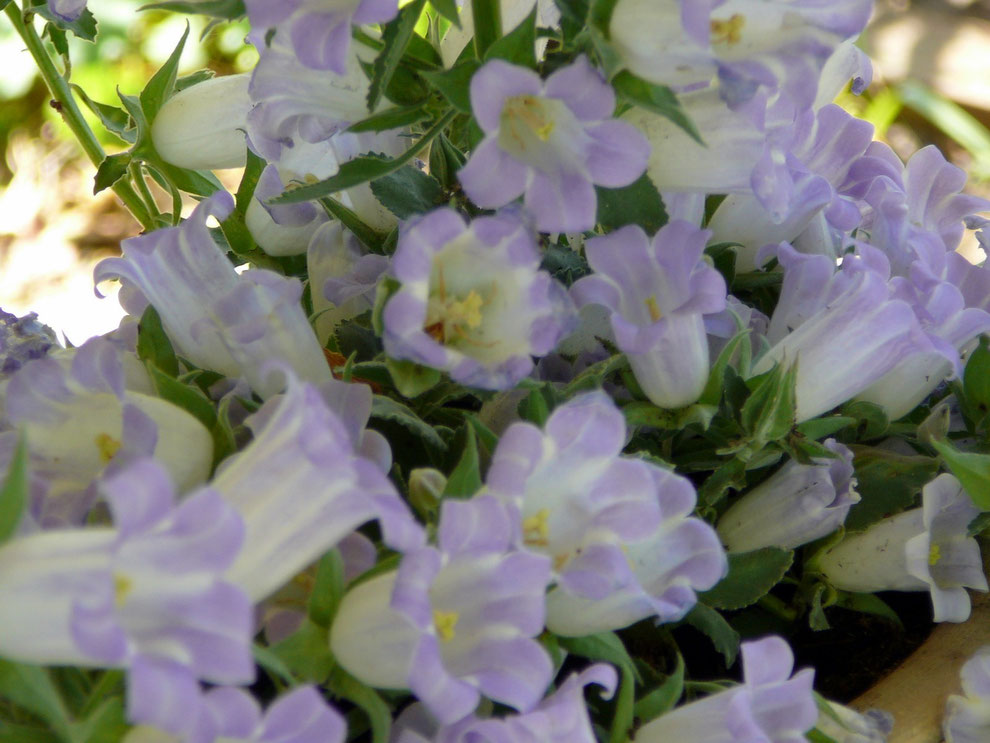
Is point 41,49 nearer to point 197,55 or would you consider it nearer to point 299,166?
point 299,166

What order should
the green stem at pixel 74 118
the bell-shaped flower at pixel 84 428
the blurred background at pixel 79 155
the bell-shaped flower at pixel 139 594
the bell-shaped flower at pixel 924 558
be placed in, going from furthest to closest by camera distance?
1. the blurred background at pixel 79 155
2. the green stem at pixel 74 118
3. the bell-shaped flower at pixel 924 558
4. the bell-shaped flower at pixel 84 428
5. the bell-shaped flower at pixel 139 594

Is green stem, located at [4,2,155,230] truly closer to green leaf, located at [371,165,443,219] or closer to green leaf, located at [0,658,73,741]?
green leaf, located at [371,165,443,219]

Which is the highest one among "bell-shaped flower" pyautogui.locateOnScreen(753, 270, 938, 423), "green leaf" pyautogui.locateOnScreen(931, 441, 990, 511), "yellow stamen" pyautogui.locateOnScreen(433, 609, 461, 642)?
"yellow stamen" pyautogui.locateOnScreen(433, 609, 461, 642)

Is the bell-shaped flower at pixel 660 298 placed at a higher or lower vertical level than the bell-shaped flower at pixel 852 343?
higher

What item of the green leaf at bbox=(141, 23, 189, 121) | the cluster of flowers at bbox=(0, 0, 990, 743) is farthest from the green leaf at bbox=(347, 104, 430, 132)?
the green leaf at bbox=(141, 23, 189, 121)

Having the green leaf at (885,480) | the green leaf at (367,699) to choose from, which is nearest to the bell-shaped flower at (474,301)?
the green leaf at (367,699)

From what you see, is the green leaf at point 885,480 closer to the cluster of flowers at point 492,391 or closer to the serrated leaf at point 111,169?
the cluster of flowers at point 492,391

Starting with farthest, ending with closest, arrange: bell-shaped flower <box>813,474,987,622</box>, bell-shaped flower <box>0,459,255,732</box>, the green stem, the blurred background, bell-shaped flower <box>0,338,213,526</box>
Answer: the blurred background, the green stem, bell-shaped flower <box>813,474,987,622</box>, bell-shaped flower <box>0,338,213,526</box>, bell-shaped flower <box>0,459,255,732</box>
